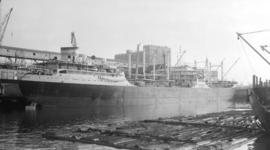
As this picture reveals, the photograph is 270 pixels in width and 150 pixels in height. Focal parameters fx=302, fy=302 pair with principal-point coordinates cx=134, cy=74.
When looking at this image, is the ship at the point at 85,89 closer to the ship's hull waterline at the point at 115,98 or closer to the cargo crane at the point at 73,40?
the ship's hull waterline at the point at 115,98

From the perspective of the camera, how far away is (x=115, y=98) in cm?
4384

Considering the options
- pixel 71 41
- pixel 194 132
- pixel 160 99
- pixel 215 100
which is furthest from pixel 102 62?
pixel 194 132

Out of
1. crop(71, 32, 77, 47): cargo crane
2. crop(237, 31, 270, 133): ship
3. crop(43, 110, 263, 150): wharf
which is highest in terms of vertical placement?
crop(71, 32, 77, 47): cargo crane

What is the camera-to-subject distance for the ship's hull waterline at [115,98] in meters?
38.2

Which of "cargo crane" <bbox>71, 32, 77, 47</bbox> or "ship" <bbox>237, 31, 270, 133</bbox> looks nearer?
"ship" <bbox>237, 31, 270, 133</bbox>

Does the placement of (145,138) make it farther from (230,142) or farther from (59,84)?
(59,84)

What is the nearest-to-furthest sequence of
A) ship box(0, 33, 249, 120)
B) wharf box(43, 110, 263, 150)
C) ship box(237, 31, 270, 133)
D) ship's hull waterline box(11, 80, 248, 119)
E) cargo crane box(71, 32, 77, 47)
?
wharf box(43, 110, 263, 150) → ship box(237, 31, 270, 133) → ship's hull waterline box(11, 80, 248, 119) → ship box(0, 33, 249, 120) → cargo crane box(71, 32, 77, 47)

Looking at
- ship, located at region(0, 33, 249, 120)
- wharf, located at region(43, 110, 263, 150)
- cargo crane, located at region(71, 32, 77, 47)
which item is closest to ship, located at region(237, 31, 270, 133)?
wharf, located at region(43, 110, 263, 150)

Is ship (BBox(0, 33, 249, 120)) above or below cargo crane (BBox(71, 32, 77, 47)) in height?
below

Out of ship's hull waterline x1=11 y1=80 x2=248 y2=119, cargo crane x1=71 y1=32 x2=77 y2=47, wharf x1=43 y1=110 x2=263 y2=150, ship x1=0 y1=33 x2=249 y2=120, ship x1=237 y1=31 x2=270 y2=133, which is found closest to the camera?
wharf x1=43 y1=110 x2=263 y2=150

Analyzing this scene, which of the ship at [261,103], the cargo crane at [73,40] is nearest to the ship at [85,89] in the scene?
the cargo crane at [73,40]

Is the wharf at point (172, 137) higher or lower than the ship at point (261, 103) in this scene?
lower

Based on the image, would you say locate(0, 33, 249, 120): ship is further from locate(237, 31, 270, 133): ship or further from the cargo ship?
locate(237, 31, 270, 133): ship

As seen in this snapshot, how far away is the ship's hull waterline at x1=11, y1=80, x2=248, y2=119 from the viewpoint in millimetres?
38250
